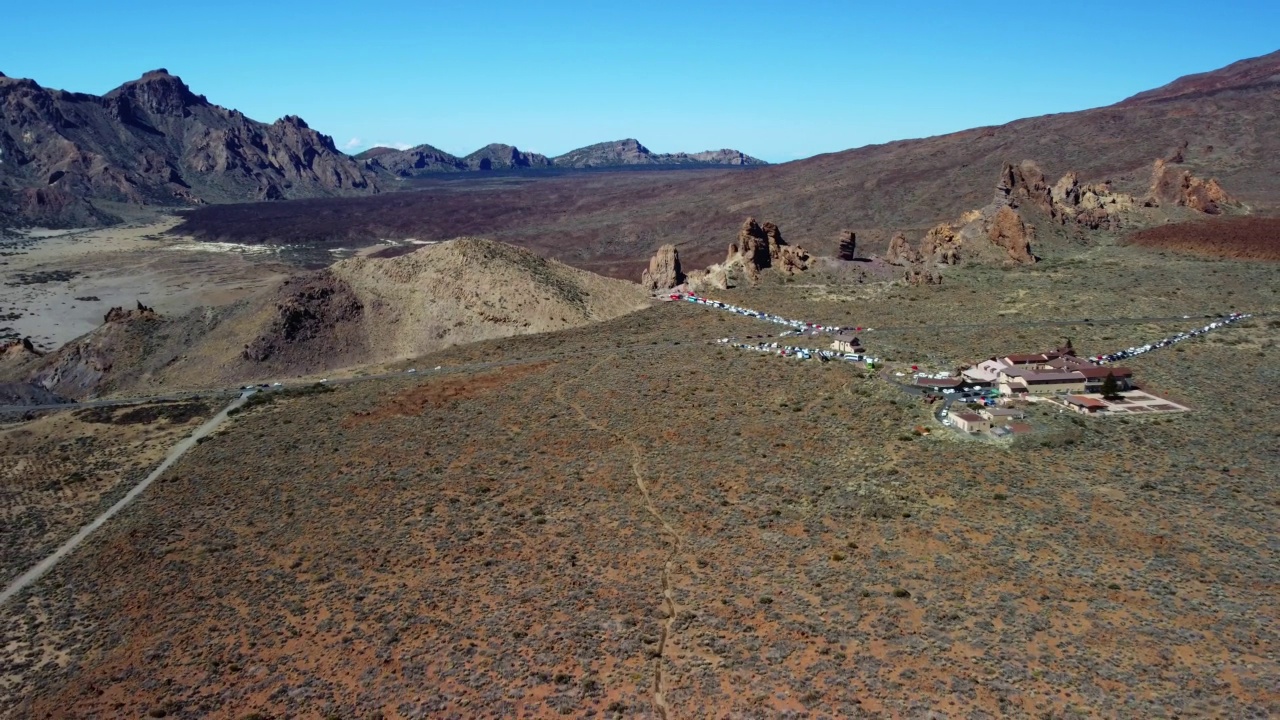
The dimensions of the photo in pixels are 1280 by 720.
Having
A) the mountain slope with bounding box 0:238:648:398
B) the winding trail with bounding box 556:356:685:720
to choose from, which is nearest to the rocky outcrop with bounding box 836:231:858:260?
the mountain slope with bounding box 0:238:648:398

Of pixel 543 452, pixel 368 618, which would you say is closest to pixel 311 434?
pixel 543 452

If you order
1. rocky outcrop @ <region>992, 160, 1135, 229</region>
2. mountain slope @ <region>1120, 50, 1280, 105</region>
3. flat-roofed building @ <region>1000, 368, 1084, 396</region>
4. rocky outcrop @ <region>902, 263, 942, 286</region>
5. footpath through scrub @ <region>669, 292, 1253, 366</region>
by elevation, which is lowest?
flat-roofed building @ <region>1000, 368, 1084, 396</region>

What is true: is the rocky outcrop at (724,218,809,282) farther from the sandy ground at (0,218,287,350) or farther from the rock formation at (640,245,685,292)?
the sandy ground at (0,218,287,350)

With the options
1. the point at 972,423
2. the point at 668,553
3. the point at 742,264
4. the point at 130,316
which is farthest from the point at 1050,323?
the point at 130,316

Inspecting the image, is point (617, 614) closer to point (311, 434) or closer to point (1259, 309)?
point (311, 434)

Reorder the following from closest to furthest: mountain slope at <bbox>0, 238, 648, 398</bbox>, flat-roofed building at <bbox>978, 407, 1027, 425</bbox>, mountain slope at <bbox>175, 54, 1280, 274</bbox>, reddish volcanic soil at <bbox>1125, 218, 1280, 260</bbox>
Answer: flat-roofed building at <bbox>978, 407, 1027, 425</bbox> < mountain slope at <bbox>0, 238, 648, 398</bbox> < reddish volcanic soil at <bbox>1125, 218, 1280, 260</bbox> < mountain slope at <bbox>175, 54, 1280, 274</bbox>

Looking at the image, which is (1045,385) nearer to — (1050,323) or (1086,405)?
(1086,405)
